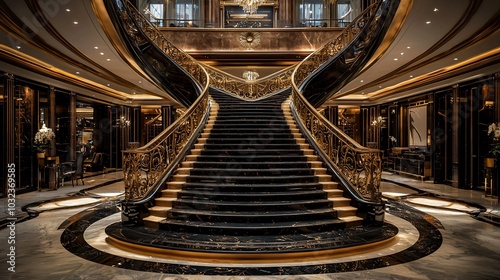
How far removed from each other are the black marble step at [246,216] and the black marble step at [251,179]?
0.84m

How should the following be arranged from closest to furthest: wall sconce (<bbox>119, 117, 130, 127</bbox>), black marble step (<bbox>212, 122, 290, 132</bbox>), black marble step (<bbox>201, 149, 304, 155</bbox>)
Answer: black marble step (<bbox>201, 149, 304, 155</bbox>), black marble step (<bbox>212, 122, 290, 132</bbox>), wall sconce (<bbox>119, 117, 130, 127</bbox>)

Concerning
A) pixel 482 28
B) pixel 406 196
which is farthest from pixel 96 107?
pixel 482 28

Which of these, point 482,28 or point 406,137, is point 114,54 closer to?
point 482,28

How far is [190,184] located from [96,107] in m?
10.9

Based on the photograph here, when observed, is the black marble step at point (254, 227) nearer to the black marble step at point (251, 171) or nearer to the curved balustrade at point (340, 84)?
the curved balustrade at point (340, 84)

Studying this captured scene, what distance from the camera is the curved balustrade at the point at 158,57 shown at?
738cm

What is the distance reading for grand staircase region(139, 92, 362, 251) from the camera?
4242 millimetres

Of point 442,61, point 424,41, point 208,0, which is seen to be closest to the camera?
point 424,41

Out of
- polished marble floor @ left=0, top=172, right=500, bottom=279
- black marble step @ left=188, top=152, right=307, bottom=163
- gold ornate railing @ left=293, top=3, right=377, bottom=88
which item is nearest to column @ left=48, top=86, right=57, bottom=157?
polished marble floor @ left=0, top=172, right=500, bottom=279

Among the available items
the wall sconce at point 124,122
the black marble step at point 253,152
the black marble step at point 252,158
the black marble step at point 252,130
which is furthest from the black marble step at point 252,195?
the wall sconce at point 124,122

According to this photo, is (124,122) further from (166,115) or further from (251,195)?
(251,195)

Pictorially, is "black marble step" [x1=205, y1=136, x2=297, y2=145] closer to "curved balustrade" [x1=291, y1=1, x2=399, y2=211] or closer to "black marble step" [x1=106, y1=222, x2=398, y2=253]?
"curved balustrade" [x1=291, y1=1, x2=399, y2=211]

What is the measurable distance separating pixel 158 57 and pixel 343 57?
17.9 feet

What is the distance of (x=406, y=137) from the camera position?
1403 cm
